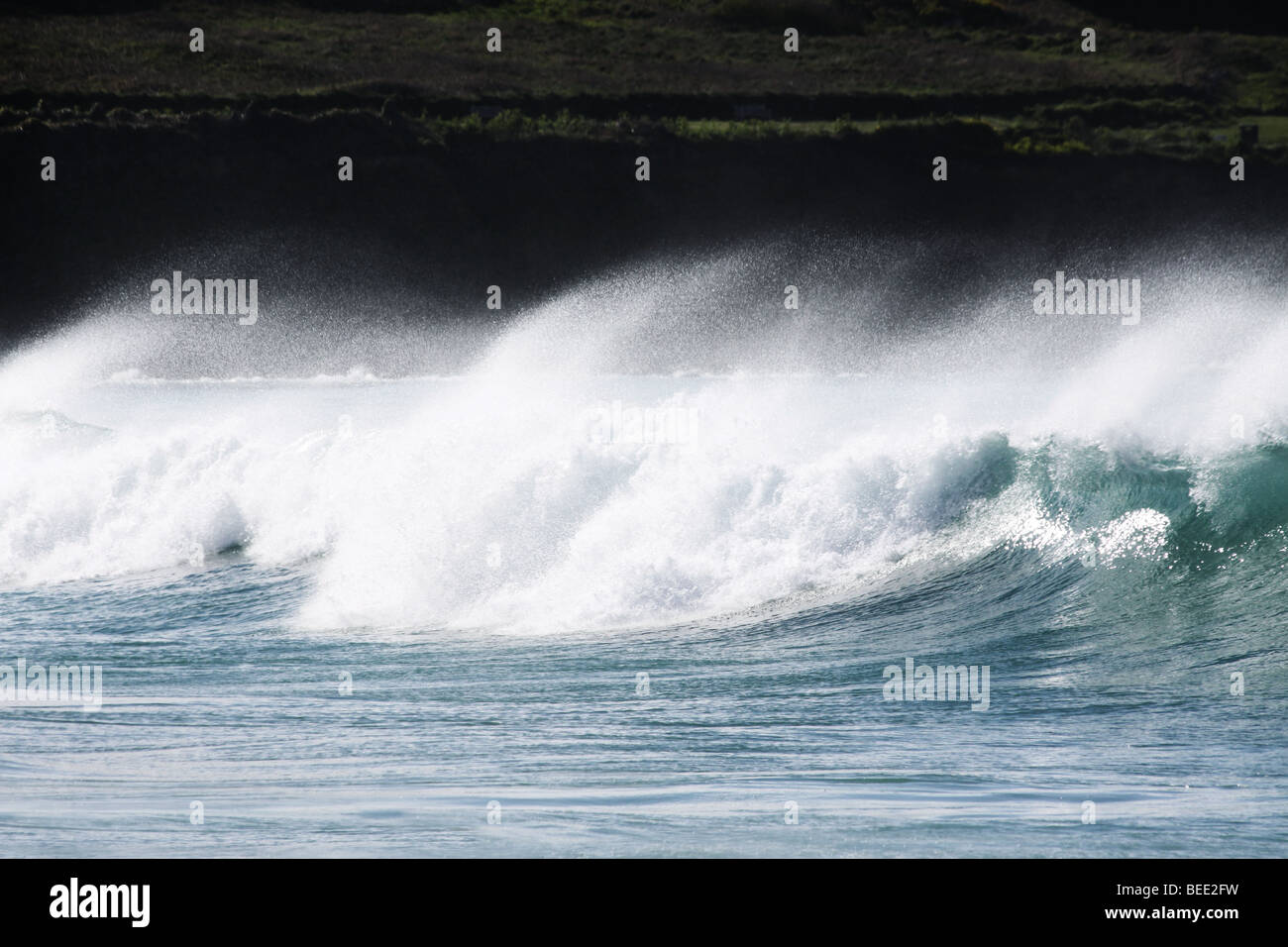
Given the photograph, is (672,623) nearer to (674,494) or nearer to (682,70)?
(674,494)

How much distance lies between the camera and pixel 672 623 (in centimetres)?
1132

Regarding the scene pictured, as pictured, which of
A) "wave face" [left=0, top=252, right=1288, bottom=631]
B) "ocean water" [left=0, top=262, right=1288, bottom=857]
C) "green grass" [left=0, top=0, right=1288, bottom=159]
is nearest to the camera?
"ocean water" [left=0, top=262, right=1288, bottom=857]

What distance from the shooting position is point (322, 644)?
10992mm

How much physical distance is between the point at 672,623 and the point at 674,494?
208 centimetres

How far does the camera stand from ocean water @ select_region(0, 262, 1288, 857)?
723 centimetres

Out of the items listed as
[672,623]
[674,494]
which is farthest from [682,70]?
[672,623]

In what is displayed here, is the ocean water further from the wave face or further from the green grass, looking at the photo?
the green grass

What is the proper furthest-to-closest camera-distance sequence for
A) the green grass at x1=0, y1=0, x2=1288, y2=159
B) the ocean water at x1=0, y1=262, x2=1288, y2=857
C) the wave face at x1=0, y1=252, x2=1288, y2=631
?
1. the green grass at x1=0, y1=0, x2=1288, y2=159
2. the wave face at x1=0, y1=252, x2=1288, y2=631
3. the ocean water at x1=0, y1=262, x2=1288, y2=857

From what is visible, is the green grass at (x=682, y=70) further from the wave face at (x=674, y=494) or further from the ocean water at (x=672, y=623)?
the ocean water at (x=672, y=623)

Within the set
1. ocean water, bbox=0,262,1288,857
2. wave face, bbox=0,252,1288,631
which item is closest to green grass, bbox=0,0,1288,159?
wave face, bbox=0,252,1288,631

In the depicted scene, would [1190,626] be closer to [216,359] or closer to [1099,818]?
[1099,818]

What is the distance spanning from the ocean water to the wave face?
0.04m

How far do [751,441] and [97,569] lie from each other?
602 cm

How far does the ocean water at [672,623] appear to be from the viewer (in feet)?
23.7
